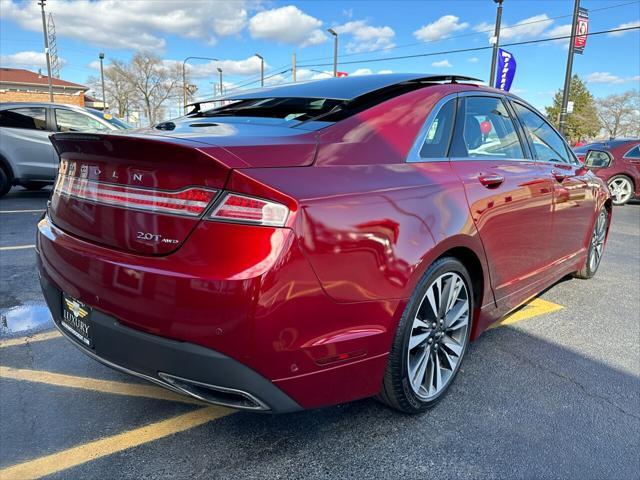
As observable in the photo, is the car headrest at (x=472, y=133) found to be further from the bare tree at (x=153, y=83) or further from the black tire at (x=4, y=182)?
the bare tree at (x=153, y=83)

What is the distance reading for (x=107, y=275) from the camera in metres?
1.85

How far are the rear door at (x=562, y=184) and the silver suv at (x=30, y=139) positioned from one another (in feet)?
25.3

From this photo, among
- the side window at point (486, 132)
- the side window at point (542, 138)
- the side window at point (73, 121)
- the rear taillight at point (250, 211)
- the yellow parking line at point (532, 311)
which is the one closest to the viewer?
the rear taillight at point (250, 211)

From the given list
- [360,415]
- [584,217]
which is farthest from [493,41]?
[360,415]

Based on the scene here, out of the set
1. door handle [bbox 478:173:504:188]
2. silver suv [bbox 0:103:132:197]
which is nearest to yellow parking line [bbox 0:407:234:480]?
door handle [bbox 478:173:504:188]

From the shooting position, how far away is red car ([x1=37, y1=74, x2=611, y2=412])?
5.51ft

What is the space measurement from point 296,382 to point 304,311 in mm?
289

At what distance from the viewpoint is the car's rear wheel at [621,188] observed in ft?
37.4

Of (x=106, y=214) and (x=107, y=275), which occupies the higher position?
(x=106, y=214)

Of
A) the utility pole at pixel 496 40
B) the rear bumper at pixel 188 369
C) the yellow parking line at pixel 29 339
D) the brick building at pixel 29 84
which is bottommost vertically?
the yellow parking line at pixel 29 339

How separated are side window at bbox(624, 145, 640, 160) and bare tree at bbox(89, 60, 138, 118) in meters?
68.8

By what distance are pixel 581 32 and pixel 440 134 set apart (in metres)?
15.3

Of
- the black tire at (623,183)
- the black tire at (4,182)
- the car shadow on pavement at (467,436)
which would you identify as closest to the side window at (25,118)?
the black tire at (4,182)

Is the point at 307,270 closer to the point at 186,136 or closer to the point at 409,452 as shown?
the point at 186,136
